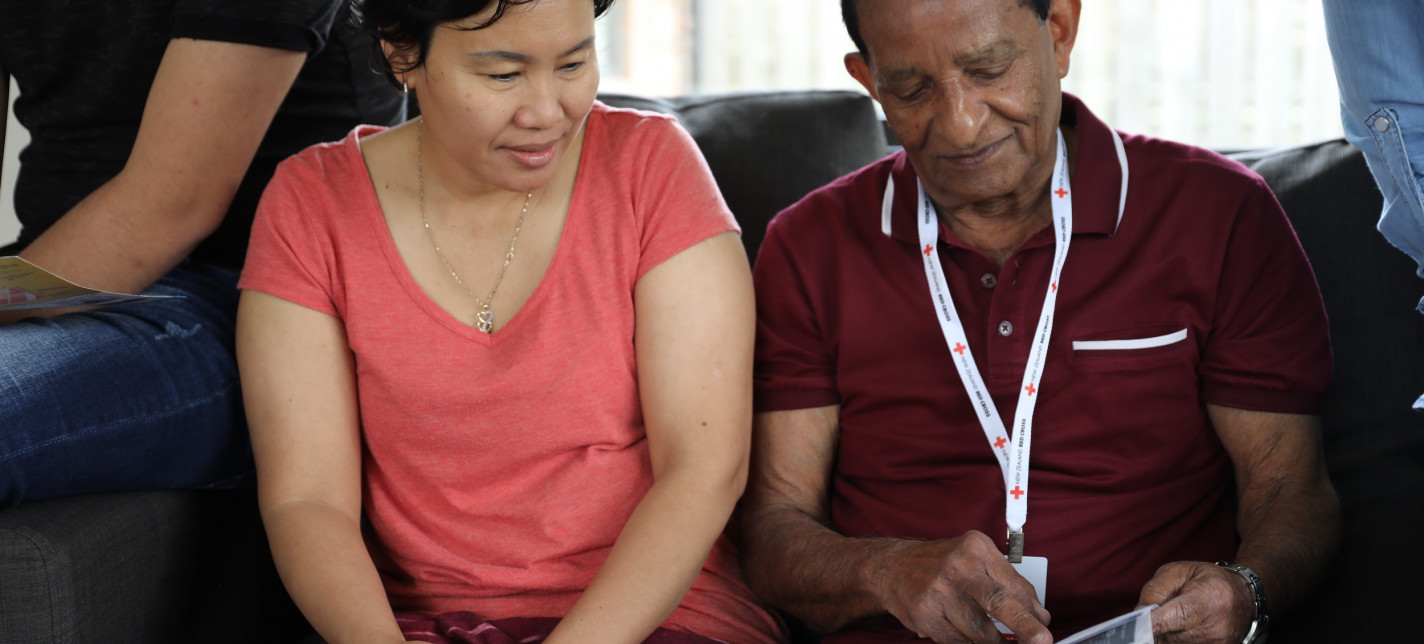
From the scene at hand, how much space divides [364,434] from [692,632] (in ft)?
1.56

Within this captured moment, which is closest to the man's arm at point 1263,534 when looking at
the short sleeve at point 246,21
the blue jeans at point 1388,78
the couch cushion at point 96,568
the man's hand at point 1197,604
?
the man's hand at point 1197,604

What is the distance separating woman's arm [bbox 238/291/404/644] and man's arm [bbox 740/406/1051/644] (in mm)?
462

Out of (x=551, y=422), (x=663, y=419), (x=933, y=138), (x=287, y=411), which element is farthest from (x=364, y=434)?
(x=933, y=138)

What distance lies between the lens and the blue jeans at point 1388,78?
3.71ft

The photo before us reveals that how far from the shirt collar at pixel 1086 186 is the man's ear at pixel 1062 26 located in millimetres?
94

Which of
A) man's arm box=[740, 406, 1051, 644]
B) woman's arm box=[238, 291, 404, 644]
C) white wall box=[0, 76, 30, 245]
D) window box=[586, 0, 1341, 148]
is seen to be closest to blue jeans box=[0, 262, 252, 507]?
woman's arm box=[238, 291, 404, 644]

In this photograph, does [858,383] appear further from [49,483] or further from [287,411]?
[49,483]

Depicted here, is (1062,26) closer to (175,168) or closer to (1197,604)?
(1197,604)

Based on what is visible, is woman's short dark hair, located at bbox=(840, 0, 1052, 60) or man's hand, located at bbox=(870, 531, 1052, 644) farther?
woman's short dark hair, located at bbox=(840, 0, 1052, 60)

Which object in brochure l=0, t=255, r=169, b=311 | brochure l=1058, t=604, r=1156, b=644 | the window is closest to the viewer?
brochure l=1058, t=604, r=1156, b=644

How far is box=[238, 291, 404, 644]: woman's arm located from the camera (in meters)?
1.39

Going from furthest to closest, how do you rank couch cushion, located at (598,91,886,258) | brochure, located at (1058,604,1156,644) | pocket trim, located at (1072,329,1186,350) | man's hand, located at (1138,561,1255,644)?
1. couch cushion, located at (598,91,886,258)
2. pocket trim, located at (1072,329,1186,350)
3. man's hand, located at (1138,561,1255,644)
4. brochure, located at (1058,604,1156,644)

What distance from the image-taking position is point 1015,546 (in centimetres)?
140

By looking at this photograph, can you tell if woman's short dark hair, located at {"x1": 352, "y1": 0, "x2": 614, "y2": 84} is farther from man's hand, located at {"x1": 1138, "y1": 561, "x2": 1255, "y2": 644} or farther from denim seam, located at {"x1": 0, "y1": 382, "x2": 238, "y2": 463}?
man's hand, located at {"x1": 1138, "y1": 561, "x2": 1255, "y2": 644}
